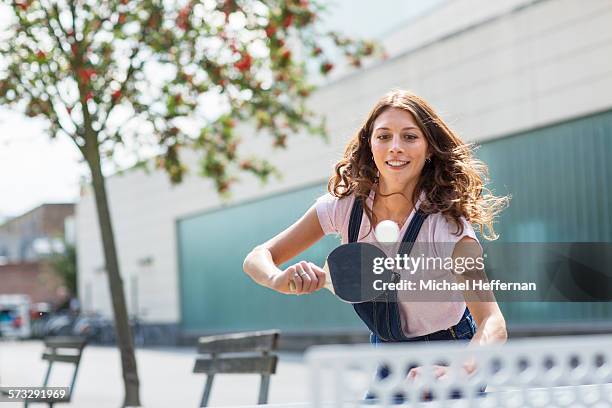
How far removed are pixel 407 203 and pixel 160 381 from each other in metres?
12.3

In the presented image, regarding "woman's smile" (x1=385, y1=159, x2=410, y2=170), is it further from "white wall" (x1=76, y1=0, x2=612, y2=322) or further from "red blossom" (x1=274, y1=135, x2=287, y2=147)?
"red blossom" (x1=274, y1=135, x2=287, y2=147)

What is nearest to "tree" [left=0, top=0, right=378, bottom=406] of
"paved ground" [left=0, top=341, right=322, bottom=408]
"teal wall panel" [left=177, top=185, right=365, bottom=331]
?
"paved ground" [left=0, top=341, right=322, bottom=408]

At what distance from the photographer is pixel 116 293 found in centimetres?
778

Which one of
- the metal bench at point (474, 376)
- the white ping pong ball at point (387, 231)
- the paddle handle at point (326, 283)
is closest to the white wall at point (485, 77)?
the white ping pong ball at point (387, 231)

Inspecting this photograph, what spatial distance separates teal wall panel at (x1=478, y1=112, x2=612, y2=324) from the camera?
13227mm

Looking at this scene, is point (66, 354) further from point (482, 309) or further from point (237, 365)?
point (482, 309)

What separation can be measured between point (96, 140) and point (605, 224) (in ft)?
25.1

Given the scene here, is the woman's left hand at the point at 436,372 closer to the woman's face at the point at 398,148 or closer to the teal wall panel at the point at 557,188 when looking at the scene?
the woman's face at the point at 398,148

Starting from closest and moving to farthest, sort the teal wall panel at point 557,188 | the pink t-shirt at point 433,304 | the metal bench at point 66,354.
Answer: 1. the pink t-shirt at point 433,304
2. the metal bench at point 66,354
3. the teal wall panel at point 557,188

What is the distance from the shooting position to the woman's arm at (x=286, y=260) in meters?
1.88

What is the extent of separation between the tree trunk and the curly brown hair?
17.4ft

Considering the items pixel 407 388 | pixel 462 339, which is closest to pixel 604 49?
pixel 462 339

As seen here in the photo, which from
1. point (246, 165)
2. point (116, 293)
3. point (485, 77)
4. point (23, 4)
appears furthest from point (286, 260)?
point (485, 77)

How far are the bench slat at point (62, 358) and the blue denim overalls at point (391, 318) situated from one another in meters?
4.03
